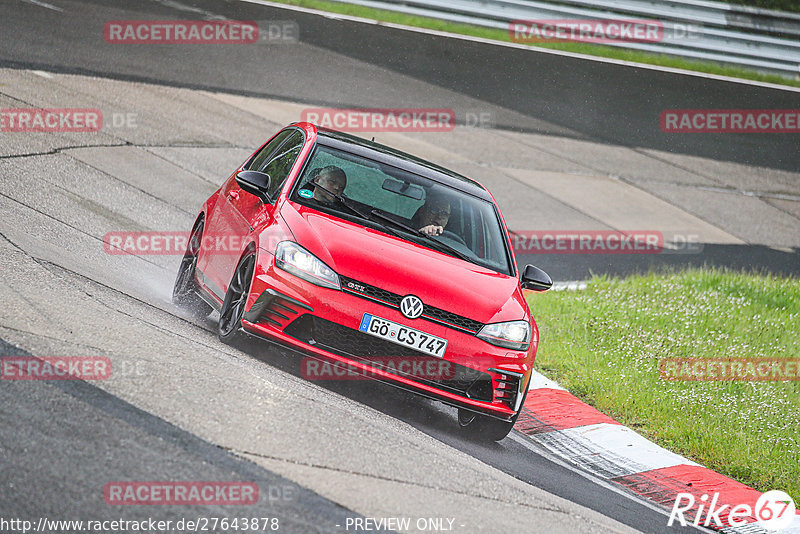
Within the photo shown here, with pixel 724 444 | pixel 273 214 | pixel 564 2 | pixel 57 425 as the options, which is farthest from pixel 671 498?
pixel 564 2

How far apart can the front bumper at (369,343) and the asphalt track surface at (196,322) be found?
0.28m

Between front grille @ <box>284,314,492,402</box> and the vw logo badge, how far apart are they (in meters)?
0.21

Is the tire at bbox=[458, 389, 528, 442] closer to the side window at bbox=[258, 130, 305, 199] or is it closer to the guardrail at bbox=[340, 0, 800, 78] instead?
the side window at bbox=[258, 130, 305, 199]

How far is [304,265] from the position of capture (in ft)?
20.8

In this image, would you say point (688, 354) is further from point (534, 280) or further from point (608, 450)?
point (534, 280)

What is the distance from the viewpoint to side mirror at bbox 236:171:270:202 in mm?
7109

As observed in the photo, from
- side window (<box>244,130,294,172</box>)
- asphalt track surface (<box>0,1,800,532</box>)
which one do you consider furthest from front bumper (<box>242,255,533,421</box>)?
side window (<box>244,130,294,172</box>)

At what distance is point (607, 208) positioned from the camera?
55.3ft

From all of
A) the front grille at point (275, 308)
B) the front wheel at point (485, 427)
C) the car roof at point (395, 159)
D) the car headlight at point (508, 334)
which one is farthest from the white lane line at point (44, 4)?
the car headlight at point (508, 334)

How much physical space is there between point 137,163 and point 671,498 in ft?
28.3

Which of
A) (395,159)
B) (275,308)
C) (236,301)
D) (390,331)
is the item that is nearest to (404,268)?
(390,331)

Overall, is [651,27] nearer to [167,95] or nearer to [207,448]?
[167,95]

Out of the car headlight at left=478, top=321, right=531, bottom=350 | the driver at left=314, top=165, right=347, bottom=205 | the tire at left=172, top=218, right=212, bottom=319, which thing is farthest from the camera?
the tire at left=172, top=218, right=212, bottom=319

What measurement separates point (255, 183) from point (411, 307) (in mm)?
1626
